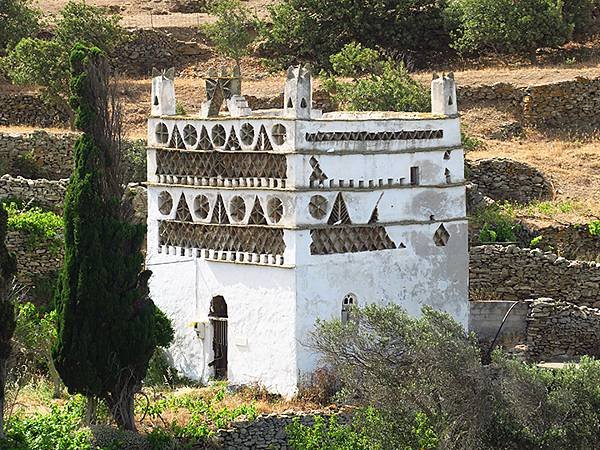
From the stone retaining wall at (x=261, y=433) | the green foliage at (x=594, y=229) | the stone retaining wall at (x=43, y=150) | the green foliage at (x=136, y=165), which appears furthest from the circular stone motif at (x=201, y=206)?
the green foliage at (x=594, y=229)

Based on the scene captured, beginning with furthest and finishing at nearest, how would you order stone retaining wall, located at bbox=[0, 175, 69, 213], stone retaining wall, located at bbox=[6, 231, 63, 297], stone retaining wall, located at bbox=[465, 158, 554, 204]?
1. stone retaining wall, located at bbox=[465, 158, 554, 204]
2. stone retaining wall, located at bbox=[0, 175, 69, 213]
3. stone retaining wall, located at bbox=[6, 231, 63, 297]

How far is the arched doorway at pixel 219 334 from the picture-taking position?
32.7 metres

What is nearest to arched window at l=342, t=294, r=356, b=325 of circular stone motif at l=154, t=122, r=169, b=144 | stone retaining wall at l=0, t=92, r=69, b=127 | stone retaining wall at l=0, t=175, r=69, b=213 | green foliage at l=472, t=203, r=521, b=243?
circular stone motif at l=154, t=122, r=169, b=144

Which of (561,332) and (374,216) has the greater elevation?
(374,216)

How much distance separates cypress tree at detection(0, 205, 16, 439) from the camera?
27.5 meters

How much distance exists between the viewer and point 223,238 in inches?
1280

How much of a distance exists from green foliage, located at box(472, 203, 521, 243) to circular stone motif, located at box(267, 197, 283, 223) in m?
9.45

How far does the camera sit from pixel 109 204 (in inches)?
1135

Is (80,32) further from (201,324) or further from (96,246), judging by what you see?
(96,246)

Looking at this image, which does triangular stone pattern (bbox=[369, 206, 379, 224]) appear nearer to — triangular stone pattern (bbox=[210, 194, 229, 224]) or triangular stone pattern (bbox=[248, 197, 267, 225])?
triangular stone pattern (bbox=[248, 197, 267, 225])

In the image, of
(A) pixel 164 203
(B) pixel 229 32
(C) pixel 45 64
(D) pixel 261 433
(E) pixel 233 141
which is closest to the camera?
(D) pixel 261 433

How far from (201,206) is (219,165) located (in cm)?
89

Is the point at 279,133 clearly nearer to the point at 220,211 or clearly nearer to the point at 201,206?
the point at 220,211

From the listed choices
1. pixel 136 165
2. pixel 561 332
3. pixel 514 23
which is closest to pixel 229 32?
pixel 514 23
